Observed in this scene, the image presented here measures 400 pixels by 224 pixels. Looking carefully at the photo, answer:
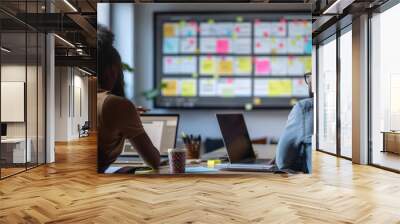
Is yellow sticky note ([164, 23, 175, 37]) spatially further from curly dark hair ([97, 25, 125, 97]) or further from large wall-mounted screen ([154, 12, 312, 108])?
curly dark hair ([97, 25, 125, 97])

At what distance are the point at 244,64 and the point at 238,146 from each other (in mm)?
797

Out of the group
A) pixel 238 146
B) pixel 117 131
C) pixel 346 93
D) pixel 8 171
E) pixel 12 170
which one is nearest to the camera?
pixel 238 146

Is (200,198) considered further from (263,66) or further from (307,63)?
(307,63)

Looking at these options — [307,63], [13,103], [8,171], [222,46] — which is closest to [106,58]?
[222,46]

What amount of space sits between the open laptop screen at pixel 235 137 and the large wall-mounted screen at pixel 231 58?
16 centimetres

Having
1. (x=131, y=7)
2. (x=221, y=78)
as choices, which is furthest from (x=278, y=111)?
(x=131, y=7)

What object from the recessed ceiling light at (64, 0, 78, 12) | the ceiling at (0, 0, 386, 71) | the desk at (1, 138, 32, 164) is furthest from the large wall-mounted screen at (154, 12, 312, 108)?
the recessed ceiling light at (64, 0, 78, 12)

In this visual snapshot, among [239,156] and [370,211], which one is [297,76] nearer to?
[239,156]

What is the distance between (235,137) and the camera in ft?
12.7

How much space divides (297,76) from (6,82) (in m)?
3.93

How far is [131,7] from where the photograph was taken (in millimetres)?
3990

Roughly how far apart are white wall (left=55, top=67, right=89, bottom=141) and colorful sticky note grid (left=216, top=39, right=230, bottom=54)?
167 inches

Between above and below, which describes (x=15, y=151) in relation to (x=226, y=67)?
below

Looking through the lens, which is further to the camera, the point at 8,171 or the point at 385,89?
the point at 385,89
